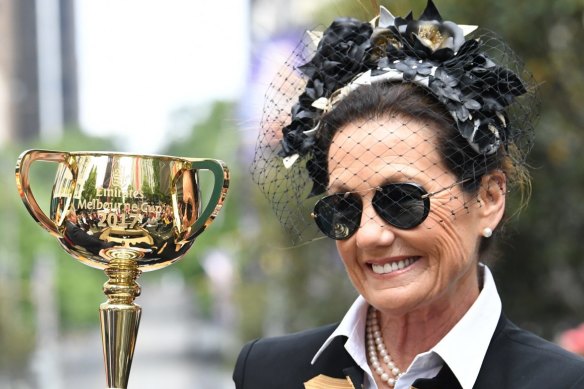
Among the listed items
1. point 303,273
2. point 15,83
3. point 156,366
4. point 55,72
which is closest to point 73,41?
point 55,72

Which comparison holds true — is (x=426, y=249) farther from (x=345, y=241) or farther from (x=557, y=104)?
(x=557, y=104)

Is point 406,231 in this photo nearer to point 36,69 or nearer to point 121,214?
point 121,214

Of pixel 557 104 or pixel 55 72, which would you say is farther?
pixel 55 72

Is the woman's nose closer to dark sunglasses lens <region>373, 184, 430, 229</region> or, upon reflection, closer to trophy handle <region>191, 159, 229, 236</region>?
dark sunglasses lens <region>373, 184, 430, 229</region>

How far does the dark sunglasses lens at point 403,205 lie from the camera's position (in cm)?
257

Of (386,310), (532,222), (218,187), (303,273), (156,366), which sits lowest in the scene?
(156,366)

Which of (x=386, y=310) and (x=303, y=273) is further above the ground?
(x=386, y=310)

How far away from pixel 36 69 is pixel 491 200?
85100 millimetres

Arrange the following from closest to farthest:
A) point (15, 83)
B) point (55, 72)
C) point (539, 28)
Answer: point (539, 28) < point (15, 83) < point (55, 72)

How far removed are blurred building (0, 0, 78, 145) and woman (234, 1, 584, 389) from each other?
65612mm

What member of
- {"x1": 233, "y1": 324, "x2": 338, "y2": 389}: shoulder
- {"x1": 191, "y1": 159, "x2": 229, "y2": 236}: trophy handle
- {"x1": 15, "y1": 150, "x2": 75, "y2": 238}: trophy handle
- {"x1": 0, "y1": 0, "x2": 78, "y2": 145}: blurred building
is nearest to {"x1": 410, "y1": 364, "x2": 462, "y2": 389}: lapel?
{"x1": 233, "y1": 324, "x2": 338, "y2": 389}: shoulder

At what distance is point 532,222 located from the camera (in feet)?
30.5

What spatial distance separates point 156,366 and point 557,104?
44.7 meters

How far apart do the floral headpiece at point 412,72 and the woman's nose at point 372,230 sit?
27 cm
